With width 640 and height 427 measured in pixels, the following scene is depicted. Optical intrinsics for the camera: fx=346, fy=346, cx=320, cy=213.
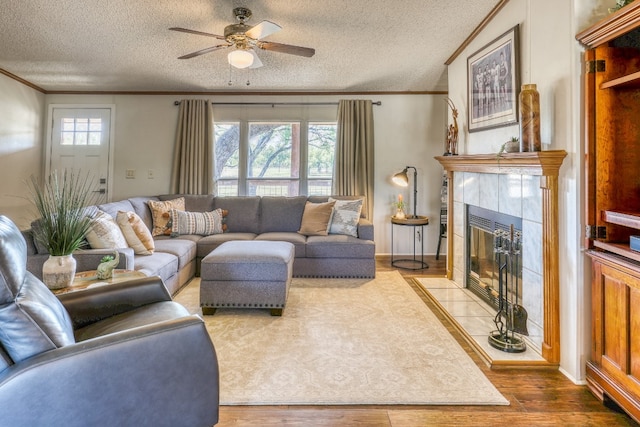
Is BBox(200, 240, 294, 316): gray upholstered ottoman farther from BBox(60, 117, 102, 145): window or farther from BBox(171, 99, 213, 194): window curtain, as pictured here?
BBox(60, 117, 102, 145): window

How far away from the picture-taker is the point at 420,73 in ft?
13.8

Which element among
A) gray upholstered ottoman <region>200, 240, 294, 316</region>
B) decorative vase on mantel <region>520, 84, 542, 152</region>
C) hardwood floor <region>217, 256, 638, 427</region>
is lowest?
hardwood floor <region>217, 256, 638, 427</region>

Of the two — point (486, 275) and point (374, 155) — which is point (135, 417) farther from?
point (374, 155)

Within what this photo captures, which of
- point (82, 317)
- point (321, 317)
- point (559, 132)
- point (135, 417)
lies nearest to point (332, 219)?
point (321, 317)

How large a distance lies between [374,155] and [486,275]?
2.45m

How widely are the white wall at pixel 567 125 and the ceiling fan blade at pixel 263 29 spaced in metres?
1.73

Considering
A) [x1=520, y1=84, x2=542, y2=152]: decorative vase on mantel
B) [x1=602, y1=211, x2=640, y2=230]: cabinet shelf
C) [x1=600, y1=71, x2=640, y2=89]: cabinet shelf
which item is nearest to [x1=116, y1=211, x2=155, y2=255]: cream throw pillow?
[x1=520, y1=84, x2=542, y2=152]: decorative vase on mantel

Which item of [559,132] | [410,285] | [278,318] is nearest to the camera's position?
[559,132]

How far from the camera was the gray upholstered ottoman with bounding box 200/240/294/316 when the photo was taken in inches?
108

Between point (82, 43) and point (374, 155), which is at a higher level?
point (82, 43)

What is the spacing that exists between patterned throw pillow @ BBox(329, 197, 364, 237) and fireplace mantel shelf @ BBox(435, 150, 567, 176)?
1277 mm

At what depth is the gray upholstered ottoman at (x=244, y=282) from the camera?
2.75m

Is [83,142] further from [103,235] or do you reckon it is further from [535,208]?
[535,208]

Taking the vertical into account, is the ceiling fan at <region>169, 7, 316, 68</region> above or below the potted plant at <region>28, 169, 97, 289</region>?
above
